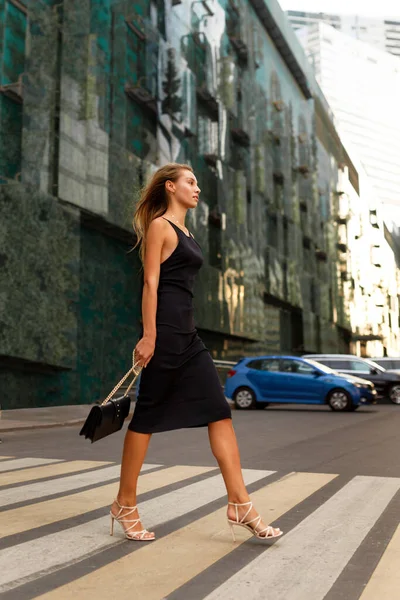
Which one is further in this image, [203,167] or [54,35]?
[203,167]

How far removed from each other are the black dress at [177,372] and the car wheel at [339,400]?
16.1 m

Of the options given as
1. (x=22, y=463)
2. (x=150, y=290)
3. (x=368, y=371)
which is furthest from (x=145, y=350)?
(x=368, y=371)

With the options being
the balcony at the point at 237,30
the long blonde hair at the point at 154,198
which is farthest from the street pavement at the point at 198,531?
the balcony at the point at 237,30

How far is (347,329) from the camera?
209ft

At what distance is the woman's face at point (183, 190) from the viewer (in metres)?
4.23

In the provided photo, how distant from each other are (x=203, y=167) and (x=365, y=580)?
2924 cm

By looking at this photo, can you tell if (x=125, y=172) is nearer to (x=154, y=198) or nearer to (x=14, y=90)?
(x=14, y=90)

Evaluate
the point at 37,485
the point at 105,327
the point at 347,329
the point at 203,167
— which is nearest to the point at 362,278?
the point at 347,329

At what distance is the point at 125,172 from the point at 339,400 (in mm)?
10067

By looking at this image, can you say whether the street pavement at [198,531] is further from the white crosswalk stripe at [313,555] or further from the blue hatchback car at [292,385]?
the blue hatchback car at [292,385]

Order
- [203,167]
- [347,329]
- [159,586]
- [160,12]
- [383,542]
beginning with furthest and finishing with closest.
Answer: [347,329]
[203,167]
[160,12]
[383,542]
[159,586]

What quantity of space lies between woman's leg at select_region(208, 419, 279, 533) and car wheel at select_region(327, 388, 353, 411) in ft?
52.8

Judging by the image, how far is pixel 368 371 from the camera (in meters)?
24.8

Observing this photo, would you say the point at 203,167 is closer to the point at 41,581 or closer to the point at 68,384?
the point at 68,384
